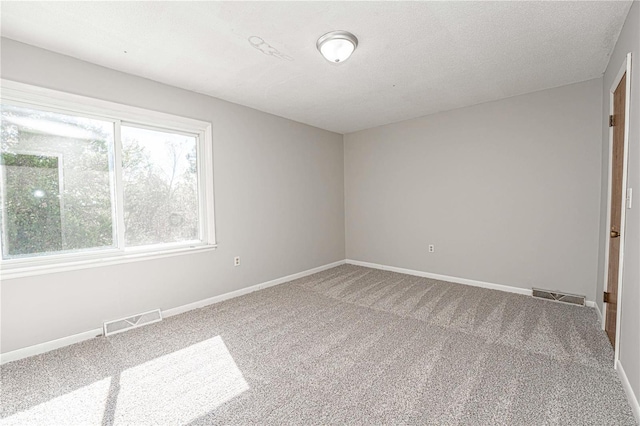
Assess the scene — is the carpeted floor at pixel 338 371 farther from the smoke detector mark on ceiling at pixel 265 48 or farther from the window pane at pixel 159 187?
the smoke detector mark on ceiling at pixel 265 48

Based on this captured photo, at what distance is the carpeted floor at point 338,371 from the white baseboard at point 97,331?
0.27 feet

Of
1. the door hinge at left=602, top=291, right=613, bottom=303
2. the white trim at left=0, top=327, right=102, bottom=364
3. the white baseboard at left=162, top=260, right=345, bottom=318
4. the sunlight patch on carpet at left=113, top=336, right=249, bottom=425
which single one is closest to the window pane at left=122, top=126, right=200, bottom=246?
the white baseboard at left=162, top=260, right=345, bottom=318

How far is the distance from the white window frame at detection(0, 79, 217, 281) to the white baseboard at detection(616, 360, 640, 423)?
11.7 ft

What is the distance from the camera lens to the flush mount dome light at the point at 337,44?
2115 mm

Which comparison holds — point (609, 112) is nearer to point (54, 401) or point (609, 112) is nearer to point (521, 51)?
point (521, 51)

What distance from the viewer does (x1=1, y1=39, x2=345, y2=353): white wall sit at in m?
2.32

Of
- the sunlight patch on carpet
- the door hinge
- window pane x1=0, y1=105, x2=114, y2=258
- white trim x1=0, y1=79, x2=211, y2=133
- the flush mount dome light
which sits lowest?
the sunlight patch on carpet

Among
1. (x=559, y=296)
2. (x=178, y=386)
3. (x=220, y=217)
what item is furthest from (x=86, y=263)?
(x=559, y=296)

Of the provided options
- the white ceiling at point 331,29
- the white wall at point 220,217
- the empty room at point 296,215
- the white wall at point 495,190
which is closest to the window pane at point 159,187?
the empty room at point 296,215

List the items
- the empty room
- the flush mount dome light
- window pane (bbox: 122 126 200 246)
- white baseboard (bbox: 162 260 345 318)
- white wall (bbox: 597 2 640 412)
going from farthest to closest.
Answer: white baseboard (bbox: 162 260 345 318) → window pane (bbox: 122 126 200 246) → the flush mount dome light → the empty room → white wall (bbox: 597 2 640 412)

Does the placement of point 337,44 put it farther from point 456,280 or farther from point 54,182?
point 456,280

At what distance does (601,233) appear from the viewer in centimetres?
293

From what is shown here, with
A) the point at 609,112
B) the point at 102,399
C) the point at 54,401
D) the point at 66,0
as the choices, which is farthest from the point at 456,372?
the point at 66,0

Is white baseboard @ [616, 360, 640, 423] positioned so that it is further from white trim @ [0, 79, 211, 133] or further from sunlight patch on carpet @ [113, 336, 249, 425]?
white trim @ [0, 79, 211, 133]
